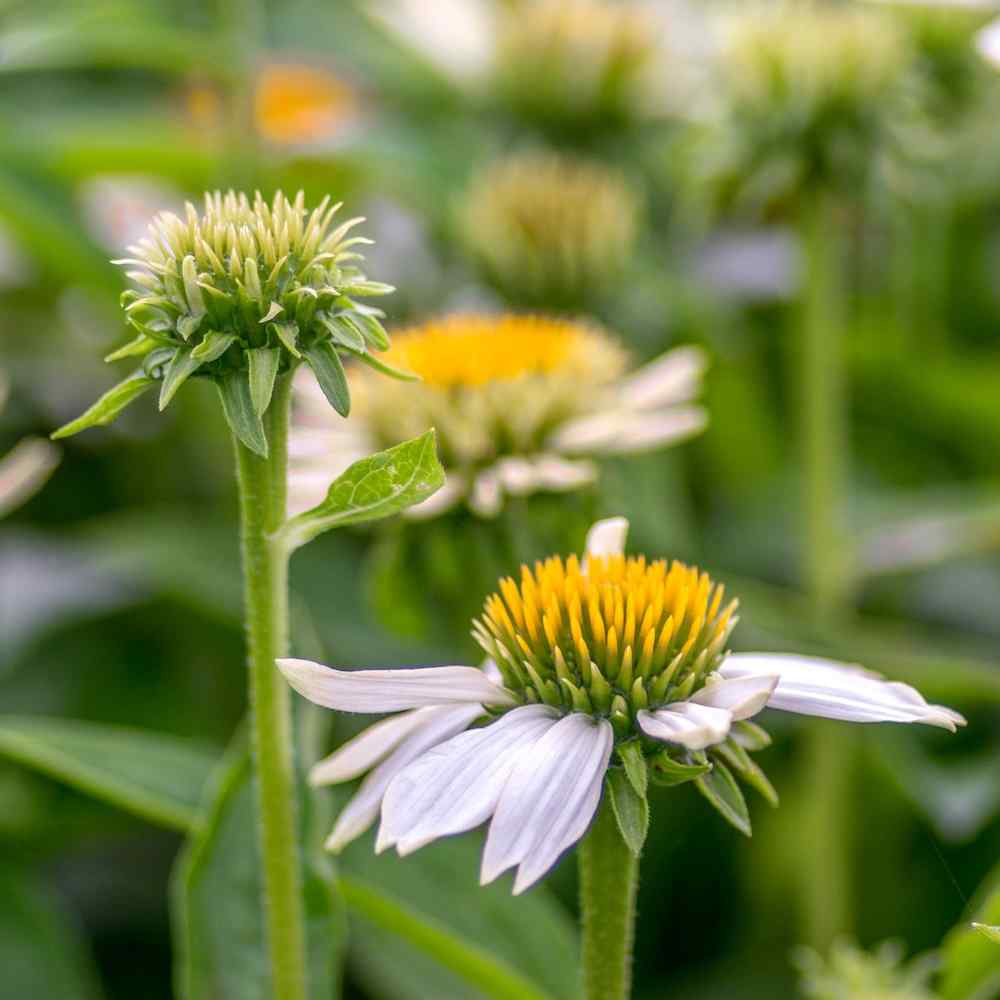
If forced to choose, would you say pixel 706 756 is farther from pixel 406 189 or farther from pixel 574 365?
pixel 406 189

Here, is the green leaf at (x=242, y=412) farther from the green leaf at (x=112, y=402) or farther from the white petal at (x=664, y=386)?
the white petal at (x=664, y=386)

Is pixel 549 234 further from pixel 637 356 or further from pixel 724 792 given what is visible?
pixel 724 792

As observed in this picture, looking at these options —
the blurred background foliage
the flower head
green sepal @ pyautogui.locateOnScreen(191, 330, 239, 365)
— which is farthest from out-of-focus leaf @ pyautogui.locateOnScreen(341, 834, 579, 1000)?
the flower head

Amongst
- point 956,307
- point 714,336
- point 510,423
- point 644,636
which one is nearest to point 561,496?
point 510,423

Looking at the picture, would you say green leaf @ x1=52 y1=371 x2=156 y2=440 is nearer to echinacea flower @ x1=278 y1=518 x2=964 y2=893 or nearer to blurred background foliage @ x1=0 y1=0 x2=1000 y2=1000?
echinacea flower @ x1=278 y1=518 x2=964 y2=893

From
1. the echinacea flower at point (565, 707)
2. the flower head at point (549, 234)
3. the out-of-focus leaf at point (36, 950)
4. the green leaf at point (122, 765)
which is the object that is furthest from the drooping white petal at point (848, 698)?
the flower head at point (549, 234)

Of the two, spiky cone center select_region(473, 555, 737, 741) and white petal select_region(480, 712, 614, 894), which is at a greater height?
spiky cone center select_region(473, 555, 737, 741)
